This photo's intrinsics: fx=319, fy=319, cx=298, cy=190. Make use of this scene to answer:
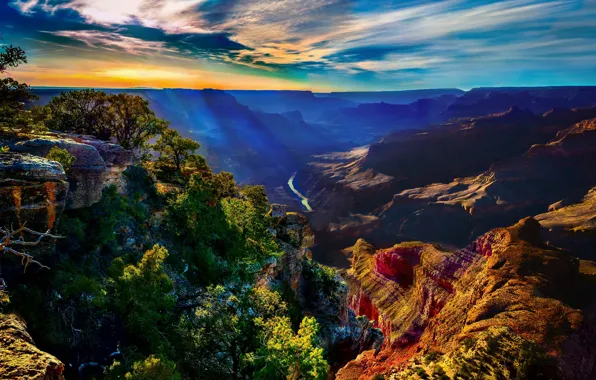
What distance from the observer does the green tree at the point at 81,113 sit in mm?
34969

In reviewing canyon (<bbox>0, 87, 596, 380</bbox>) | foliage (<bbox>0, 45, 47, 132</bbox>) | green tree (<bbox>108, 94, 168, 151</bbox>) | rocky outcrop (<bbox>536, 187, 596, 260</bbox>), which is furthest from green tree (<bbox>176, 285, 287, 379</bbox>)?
rocky outcrop (<bbox>536, 187, 596, 260</bbox>)

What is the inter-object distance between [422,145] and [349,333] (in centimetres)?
18440

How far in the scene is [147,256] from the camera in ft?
49.2

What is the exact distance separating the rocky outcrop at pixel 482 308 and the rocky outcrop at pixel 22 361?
32572 millimetres

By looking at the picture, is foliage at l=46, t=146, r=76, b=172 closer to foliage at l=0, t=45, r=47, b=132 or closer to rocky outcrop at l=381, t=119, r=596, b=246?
foliage at l=0, t=45, r=47, b=132

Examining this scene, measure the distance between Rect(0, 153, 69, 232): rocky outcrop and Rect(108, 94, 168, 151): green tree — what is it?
23.6 m

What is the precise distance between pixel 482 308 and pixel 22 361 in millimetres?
49653

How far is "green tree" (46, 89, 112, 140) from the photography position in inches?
1377

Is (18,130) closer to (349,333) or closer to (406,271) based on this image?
(349,333)

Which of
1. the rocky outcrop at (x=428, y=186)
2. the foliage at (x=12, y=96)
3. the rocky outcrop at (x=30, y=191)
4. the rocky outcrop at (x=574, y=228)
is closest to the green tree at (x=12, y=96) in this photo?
the foliage at (x=12, y=96)

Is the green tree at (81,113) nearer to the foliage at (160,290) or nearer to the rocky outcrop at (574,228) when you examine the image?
the foliage at (160,290)

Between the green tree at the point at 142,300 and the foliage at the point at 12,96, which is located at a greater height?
the foliage at the point at 12,96

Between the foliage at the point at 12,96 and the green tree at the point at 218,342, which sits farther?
the foliage at the point at 12,96

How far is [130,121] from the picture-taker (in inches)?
1507
